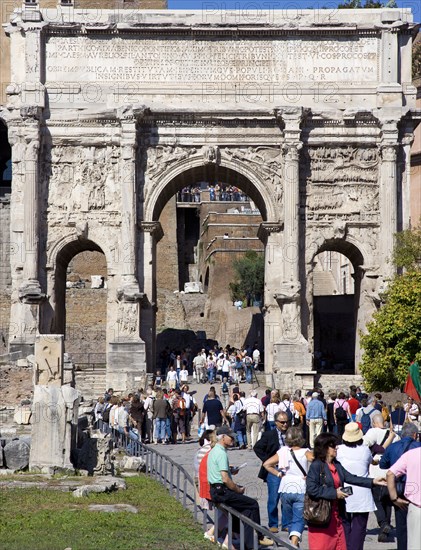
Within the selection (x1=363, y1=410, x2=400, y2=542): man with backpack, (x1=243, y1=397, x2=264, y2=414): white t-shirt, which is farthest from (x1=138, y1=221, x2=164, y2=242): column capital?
(x1=363, y1=410, x2=400, y2=542): man with backpack

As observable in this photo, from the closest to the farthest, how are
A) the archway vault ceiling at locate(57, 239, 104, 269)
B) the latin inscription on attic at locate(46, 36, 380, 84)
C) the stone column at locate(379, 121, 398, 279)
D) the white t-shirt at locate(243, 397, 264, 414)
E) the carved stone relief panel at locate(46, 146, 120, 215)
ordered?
the white t-shirt at locate(243, 397, 264, 414) < the stone column at locate(379, 121, 398, 279) < the carved stone relief panel at locate(46, 146, 120, 215) < the latin inscription on attic at locate(46, 36, 380, 84) < the archway vault ceiling at locate(57, 239, 104, 269)

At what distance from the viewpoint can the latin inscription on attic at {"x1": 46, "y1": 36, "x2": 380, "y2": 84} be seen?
1558 inches

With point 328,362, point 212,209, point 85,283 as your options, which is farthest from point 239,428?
point 212,209

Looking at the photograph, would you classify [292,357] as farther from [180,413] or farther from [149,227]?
[180,413]

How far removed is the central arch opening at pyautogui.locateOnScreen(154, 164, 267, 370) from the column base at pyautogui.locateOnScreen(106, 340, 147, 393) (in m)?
7.67

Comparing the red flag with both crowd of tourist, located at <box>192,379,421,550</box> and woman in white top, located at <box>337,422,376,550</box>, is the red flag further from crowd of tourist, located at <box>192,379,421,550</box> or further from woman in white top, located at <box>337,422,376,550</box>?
woman in white top, located at <box>337,422,376,550</box>

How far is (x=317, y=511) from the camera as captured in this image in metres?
12.1

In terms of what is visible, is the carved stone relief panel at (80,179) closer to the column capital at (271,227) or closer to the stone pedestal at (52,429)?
the column capital at (271,227)

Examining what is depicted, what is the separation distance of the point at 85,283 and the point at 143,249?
27.1 m

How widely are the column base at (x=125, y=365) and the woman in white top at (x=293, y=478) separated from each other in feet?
74.3

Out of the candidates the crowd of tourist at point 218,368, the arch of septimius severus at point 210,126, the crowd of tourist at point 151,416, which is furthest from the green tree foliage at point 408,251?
the crowd of tourist at point 151,416

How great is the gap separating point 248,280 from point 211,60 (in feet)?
91.2

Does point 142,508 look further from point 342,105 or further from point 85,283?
point 85,283

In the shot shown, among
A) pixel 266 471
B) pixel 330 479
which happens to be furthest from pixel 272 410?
pixel 330 479
